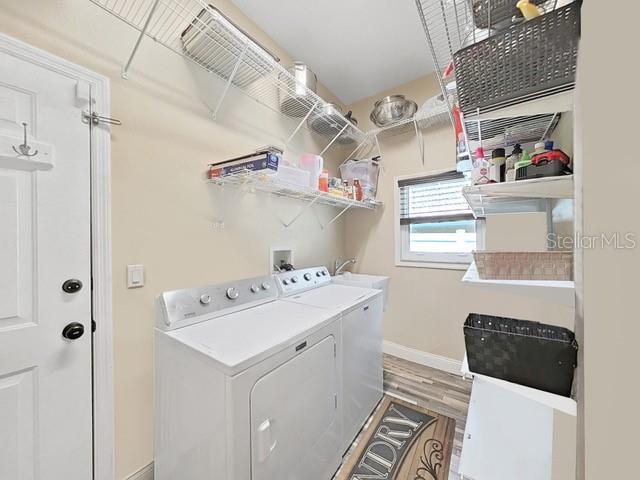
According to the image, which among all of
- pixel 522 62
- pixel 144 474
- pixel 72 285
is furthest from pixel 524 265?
pixel 144 474

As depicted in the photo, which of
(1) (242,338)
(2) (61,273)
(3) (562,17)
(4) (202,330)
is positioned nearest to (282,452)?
(1) (242,338)

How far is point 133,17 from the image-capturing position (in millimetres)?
1327

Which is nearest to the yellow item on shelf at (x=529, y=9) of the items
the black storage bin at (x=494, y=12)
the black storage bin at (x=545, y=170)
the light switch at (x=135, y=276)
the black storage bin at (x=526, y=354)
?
the black storage bin at (x=494, y=12)

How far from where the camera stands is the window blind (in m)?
2.46

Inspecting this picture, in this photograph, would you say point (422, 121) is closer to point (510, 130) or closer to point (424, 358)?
point (510, 130)

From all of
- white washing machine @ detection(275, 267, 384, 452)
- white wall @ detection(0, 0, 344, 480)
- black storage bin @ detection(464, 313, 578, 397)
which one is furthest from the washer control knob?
black storage bin @ detection(464, 313, 578, 397)

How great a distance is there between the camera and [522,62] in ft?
2.47

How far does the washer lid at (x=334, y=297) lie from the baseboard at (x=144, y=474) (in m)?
1.16

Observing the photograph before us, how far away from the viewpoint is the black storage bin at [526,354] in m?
0.68

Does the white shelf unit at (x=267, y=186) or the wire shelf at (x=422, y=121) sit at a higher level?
the wire shelf at (x=422, y=121)

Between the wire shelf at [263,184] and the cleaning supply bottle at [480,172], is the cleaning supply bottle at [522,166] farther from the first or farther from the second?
the wire shelf at [263,184]

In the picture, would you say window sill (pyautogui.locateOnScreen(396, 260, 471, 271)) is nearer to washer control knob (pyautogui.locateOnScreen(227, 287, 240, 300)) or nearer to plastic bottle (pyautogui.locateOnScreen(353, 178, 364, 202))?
plastic bottle (pyautogui.locateOnScreen(353, 178, 364, 202))

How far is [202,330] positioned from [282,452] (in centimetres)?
67

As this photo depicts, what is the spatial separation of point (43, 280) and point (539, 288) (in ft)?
6.14
